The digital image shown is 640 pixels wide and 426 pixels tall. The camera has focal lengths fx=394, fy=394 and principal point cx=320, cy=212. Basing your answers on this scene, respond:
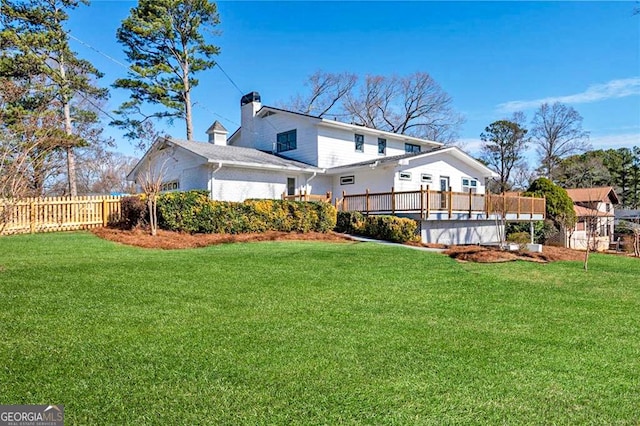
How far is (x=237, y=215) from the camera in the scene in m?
14.8

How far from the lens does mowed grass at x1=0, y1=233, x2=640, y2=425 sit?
9.96 ft

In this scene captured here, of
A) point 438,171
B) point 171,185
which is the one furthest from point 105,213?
point 438,171

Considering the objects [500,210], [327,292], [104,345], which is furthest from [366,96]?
[104,345]

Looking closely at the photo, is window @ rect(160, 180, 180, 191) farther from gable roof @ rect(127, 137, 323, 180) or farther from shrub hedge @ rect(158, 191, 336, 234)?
shrub hedge @ rect(158, 191, 336, 234)

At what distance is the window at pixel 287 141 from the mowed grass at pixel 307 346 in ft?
49.4

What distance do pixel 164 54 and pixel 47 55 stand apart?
24.2ft

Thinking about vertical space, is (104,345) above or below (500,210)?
below

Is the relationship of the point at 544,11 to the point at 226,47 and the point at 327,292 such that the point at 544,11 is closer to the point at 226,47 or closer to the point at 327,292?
the point at 327,292

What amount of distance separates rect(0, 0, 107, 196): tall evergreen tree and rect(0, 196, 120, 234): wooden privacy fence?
15.5ft

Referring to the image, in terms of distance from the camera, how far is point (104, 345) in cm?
404

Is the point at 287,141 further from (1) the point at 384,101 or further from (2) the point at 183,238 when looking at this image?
(1) the point at 384,101

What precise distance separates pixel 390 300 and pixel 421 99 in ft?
122

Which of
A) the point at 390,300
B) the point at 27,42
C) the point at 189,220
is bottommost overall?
the point at 390,300

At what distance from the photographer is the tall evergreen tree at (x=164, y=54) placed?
24.7m
